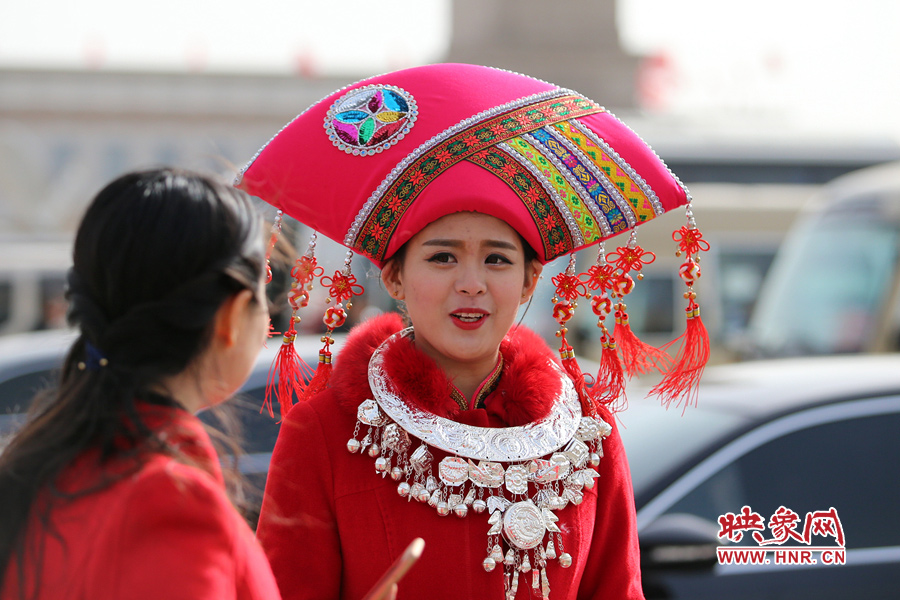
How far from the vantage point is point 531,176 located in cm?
164

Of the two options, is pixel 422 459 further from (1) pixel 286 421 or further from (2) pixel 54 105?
(2) pixel 54 105

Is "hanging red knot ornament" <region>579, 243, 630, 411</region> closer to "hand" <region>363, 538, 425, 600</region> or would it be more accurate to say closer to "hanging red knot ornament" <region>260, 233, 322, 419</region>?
"hanging red knot ornament" <region>260, 233, 322, 419</region>

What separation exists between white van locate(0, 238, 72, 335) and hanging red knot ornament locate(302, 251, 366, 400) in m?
12.2

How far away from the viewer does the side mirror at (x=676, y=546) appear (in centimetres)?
250

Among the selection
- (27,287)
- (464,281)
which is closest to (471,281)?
(464,281)

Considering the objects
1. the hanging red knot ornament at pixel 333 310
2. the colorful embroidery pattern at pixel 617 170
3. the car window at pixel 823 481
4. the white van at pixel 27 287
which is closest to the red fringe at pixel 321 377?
the hanging red knot ornament at pixel 333 310

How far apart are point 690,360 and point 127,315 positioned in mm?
1184

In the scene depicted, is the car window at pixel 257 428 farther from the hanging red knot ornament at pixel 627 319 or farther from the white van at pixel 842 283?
the white van at pixel 842 283

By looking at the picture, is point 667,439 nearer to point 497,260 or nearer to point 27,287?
point 497,260

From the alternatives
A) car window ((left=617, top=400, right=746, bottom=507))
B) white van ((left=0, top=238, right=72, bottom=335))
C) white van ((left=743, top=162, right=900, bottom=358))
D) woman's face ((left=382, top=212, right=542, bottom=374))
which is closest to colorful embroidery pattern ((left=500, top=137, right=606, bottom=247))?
woman's face ((left=382, top=212, right=542, bottom=374))

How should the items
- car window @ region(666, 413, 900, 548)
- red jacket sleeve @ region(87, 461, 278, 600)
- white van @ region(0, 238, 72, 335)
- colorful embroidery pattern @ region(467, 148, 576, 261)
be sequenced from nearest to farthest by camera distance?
1. red jacket sleeve @ region(87, 461, 278, 600)
2. colorful embroidery pattern @ region(467, 148, 576, 261)
3. car window @ region(666, 413, 900, 548)
4. white van @ region(0, 238, 72, 335)

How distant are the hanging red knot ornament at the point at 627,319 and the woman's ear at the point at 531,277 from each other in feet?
0.54

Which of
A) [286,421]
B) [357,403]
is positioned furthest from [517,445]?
[286,421]

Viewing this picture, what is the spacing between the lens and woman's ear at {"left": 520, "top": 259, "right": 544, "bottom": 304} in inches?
69.9
